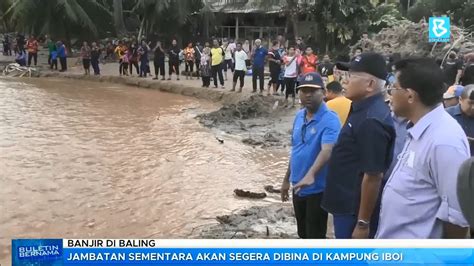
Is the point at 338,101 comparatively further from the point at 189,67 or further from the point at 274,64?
the point at 189,67

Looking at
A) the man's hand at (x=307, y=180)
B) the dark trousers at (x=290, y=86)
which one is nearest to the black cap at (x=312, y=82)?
the man's hand at (x=307, y=180)

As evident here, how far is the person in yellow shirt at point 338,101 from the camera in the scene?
4367 mm

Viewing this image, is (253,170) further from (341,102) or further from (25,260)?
(25,260)

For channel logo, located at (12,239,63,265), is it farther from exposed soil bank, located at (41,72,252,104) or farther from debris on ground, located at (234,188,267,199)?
exposed soil bank, located at (41,72,252,104)

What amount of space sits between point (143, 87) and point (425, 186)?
18.2 meters

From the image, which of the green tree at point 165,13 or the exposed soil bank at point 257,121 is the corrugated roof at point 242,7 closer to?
the green tree at point 165,13

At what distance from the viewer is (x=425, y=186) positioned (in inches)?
90.3

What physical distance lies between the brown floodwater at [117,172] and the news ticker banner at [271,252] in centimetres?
331

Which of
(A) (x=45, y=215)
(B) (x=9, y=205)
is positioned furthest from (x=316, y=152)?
(B) (x=9, y=205)

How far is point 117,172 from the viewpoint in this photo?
327 inches

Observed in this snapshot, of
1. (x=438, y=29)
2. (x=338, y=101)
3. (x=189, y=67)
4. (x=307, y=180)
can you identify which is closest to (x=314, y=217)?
(x=307, y=180)

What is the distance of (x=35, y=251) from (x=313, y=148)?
2412 millimetres

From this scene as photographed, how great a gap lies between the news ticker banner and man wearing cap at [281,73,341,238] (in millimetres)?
1869

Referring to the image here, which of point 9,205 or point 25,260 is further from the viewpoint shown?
point 9,205
